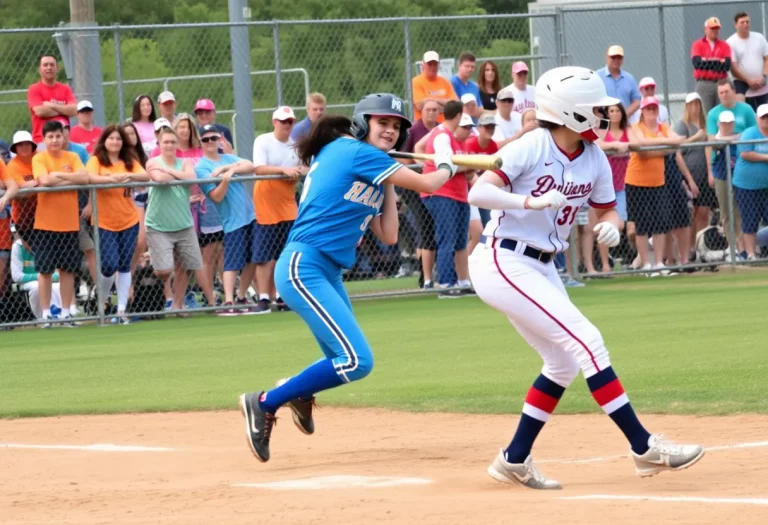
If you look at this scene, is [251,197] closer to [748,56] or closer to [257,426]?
[748,56]

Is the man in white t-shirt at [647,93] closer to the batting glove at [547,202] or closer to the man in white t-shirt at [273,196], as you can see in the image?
the man in white t-shirt at [273,196]

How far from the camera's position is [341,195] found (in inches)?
298

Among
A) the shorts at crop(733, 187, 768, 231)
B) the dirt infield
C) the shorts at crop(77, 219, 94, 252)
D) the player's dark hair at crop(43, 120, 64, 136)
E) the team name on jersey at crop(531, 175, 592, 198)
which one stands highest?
the player's dark hair at crop(43, 120, 64, 136)

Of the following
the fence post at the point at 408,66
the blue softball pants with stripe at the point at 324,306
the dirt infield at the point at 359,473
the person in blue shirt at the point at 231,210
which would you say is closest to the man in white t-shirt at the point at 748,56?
the fence post at the point at 408,66

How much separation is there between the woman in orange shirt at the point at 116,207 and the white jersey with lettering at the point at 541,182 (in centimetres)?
937

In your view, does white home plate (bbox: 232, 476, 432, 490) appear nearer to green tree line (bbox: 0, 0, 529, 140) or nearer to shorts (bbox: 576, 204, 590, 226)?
shorts (bbox: 576, 204, 590, 226)

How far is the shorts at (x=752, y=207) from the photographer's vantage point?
18.5 meters

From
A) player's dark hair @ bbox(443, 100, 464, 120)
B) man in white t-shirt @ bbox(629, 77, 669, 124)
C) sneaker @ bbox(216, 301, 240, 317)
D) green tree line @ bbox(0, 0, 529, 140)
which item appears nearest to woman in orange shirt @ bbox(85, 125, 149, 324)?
sneaker @ bbox(216, 301, 240, 317)

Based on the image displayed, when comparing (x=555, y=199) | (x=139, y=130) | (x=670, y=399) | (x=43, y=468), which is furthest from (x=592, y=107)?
(x=139, y=130)

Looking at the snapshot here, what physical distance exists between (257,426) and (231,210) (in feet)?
29.6

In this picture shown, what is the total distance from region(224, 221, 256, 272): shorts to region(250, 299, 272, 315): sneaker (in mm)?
492

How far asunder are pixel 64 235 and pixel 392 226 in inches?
331

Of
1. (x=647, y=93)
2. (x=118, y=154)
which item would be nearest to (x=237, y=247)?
(x=118, y=154)

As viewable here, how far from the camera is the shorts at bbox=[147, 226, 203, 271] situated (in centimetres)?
1599
